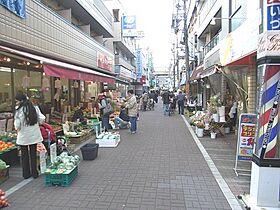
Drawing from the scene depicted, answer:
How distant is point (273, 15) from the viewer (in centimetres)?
454

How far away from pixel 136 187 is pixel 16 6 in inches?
259

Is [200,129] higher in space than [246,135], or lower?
lower

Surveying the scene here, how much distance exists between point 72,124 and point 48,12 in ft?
15.3

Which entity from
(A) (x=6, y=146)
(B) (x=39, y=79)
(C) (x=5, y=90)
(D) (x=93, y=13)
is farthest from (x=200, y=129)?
(D) (x=93, y=13)

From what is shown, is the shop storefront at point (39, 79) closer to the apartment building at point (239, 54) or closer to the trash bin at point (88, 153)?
the trash bin at point (88, 153)

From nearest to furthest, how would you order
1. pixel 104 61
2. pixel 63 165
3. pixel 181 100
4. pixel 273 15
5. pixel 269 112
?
pixel 273 15
pixel 269 112
pixel 63 165
pixel 104 61
pixel 181 100

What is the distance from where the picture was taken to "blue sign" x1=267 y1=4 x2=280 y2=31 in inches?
177

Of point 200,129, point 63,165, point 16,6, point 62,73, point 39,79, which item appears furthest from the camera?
point 39,79

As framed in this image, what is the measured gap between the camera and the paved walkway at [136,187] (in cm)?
507

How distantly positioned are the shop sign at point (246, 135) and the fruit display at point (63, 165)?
4093 millimetres

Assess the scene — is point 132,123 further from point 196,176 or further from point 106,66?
point 106,66

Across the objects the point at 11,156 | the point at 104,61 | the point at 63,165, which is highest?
the point at 104,61

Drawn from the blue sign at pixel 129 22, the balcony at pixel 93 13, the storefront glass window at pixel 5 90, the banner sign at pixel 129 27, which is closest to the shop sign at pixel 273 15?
the storefront glass window at pixel 5 90

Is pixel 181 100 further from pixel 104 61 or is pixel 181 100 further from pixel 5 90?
pixel 5 90
